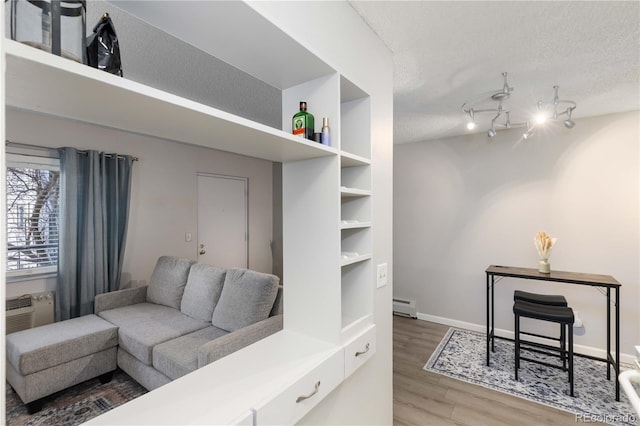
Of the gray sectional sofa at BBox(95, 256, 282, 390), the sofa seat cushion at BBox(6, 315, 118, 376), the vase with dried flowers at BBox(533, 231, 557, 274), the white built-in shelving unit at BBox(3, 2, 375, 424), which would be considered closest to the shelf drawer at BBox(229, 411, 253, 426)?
the white built-in shelving unit at BBox(3, 2, 375, 424)

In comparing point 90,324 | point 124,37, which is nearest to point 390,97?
point 124,37

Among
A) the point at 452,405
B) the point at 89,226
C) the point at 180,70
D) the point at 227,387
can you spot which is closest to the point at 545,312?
the point at 452,405

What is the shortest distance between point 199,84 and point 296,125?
144 centimetres

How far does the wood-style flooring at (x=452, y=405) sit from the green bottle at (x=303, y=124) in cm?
205

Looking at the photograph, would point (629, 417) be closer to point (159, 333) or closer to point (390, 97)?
point (390, 97)

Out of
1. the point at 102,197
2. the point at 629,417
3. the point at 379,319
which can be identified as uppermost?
the point at 102,197

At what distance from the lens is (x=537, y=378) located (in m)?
2.49

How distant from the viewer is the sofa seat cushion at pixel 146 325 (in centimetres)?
228

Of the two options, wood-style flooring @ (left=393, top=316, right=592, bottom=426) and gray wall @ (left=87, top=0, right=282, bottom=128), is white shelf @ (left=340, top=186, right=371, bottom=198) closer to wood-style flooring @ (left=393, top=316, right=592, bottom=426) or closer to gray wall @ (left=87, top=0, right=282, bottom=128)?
gray wall @ (left=87, top=0, right=282, bottom=128)

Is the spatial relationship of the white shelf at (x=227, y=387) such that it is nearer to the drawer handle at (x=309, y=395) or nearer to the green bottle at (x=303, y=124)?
the drawer handle at (x=309, y=395)

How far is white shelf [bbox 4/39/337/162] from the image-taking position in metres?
0.50

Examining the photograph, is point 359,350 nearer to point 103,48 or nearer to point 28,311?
point 103,48

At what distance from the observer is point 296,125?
3.92 feet

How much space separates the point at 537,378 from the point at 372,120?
2.65m
